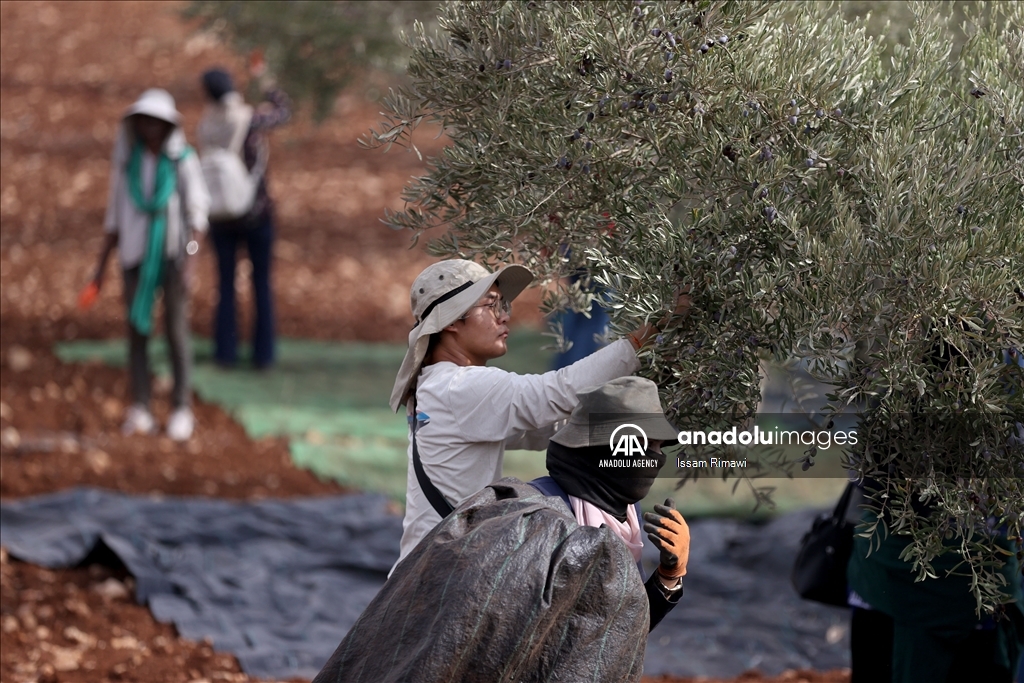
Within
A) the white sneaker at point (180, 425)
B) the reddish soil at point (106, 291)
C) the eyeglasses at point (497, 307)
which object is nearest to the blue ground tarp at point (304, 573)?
the reddish soil at point (106, 291)

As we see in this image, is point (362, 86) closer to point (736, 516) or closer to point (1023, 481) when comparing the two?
point (736, 516)

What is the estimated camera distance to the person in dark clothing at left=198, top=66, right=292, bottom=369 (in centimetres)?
1005

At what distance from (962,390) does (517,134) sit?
1418 millimetres

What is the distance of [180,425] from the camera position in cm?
889

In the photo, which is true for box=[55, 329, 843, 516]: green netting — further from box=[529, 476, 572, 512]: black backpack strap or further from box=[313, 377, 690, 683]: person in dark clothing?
box=[313, 377, 690, 683]: person in dark clothing

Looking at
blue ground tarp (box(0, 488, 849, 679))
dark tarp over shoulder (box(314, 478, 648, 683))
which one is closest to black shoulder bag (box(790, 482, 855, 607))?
blue ground tarp (box(0, 488, 849, 679))

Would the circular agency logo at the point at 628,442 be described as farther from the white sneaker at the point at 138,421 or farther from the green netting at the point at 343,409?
the white sneaker at the point at 138,421

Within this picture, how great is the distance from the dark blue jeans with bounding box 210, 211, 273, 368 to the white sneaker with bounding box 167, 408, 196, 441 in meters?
1.99

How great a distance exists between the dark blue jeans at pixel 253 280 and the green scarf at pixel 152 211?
1914 millimetres

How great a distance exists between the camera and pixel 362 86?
11727 mm

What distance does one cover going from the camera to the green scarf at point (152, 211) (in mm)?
8391

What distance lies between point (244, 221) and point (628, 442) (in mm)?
7948

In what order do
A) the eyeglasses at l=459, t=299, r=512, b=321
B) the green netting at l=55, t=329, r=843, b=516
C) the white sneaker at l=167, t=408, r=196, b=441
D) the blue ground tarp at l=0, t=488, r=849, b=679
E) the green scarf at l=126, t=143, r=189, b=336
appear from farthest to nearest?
1. the white sneaker at l=167, t=408, r=196, b=441
2. the green scarf at l=126, t=143, r=189, b=336
3. the green netting at l=55, t=329, r=843, b=516
4. the blue ground tarp at l=0, t=488, r=849, b=679
5. the eyeglasses at l=459, t=299, r=512, b=321

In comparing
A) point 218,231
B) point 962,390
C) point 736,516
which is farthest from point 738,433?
point 218,231
